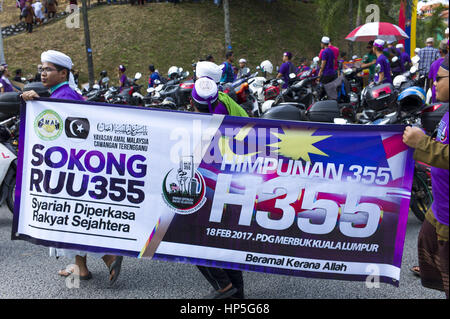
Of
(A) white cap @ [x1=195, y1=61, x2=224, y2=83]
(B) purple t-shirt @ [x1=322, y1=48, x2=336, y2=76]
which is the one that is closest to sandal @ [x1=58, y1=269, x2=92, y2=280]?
(A) white cap @ [x1=195, y1=61, x2=224, y2=83]

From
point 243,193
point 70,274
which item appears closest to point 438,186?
point 243,193

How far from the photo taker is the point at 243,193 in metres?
3.39

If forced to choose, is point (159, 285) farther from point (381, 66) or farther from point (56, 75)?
point (381, 66)

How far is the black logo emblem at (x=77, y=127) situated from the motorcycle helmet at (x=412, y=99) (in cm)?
359

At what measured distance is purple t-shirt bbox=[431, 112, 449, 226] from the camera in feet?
8.33

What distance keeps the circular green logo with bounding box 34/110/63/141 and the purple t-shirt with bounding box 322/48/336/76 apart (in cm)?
934

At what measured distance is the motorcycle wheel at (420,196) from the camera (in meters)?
5.13

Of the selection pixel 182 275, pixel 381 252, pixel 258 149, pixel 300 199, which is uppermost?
pixel 258 149

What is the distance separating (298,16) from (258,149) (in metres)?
31.2

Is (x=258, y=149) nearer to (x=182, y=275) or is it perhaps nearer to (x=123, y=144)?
(x=123, y=144)

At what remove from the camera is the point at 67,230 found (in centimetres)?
359

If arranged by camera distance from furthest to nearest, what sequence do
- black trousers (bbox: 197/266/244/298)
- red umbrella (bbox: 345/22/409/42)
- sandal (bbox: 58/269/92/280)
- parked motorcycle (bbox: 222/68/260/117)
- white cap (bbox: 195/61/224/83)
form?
red umbrella (bbox: 345/22/409/42)
parked motorcycle (bbox: 222/68/260/117)
white cap (bbox: 195/61/224/83)
sandal (bbox: 58/269/92/280)
black trousers (bbox: 197/266/244/298)

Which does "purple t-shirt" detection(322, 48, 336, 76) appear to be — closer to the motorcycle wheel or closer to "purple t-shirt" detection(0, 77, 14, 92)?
the motorcycle wheel
